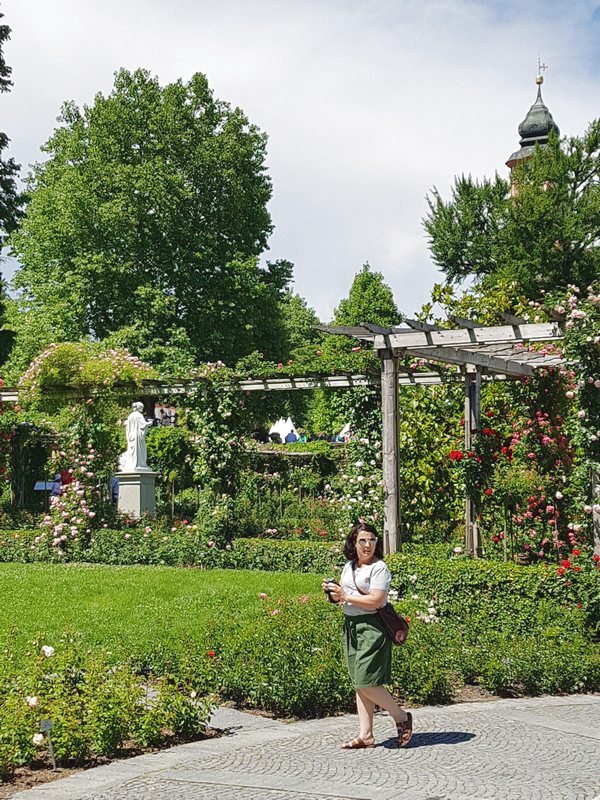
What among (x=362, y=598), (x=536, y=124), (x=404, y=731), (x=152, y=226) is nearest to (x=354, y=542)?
(x=362, y=598)

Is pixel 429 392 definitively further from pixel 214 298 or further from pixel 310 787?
pixel 214 298

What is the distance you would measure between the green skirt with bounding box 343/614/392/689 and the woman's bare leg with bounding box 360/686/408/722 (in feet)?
0.12

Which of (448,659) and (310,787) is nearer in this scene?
(310,787)

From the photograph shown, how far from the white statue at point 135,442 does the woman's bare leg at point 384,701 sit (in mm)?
10466

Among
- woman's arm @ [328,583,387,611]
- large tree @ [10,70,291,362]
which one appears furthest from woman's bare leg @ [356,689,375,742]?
large tree @ [10,70,291,362]

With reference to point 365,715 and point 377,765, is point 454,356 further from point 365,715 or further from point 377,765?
point 377,765

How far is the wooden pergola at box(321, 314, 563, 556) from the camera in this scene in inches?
370

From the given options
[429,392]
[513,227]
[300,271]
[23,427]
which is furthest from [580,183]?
[23,427]

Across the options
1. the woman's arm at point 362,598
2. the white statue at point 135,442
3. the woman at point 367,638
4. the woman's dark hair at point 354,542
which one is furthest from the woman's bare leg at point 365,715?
the white statue at point 135,442

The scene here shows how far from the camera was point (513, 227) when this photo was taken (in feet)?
95.1

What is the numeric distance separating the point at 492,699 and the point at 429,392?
8.88 meters

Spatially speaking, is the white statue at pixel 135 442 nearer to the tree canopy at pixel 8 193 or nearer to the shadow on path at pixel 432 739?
the tree canopy at pixel 8 193

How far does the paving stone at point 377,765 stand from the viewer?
4.54 metres

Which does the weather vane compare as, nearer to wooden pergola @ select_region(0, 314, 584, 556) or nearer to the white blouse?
wooden pergola @ select_region(0, 314, 584, 556)
